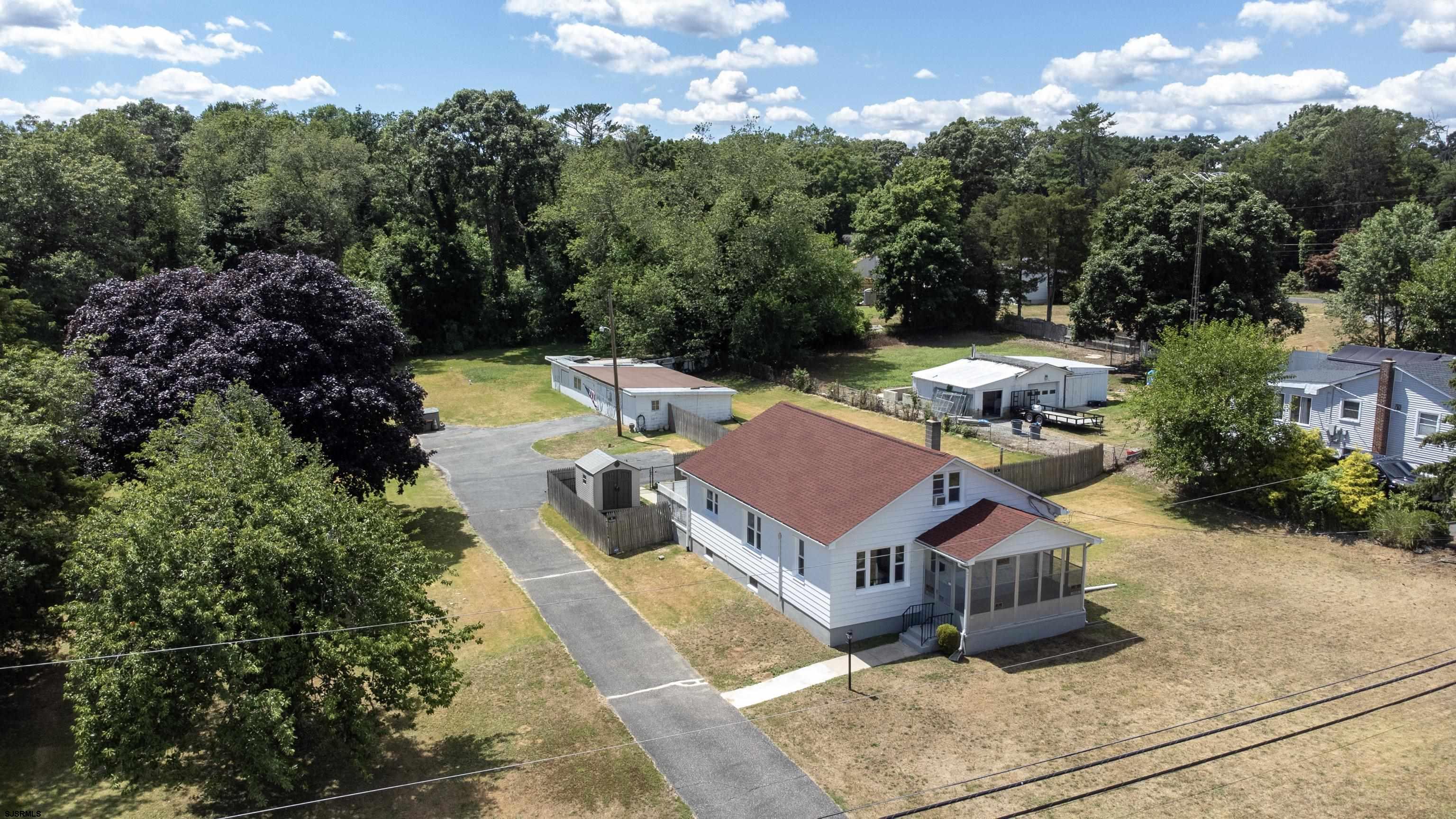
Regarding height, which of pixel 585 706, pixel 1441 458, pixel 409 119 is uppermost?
pixel 409 119

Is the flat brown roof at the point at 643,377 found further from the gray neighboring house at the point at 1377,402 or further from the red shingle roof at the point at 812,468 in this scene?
the gray neighboring house at the point at 1377,402

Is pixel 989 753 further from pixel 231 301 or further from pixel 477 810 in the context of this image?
pixel 231 301

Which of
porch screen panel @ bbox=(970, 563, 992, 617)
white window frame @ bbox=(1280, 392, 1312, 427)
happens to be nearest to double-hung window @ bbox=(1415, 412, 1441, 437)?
white window frame @ bbox=(1280, 392, 1312, 427)

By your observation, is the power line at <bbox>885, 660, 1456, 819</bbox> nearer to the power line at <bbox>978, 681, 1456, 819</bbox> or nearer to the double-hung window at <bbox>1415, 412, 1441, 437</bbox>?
the power line at <bbox>978, 681, 1456, 819</bbox>

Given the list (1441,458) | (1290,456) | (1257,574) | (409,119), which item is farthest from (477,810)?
(409,119)

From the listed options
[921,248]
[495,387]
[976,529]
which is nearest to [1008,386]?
[921,248]
